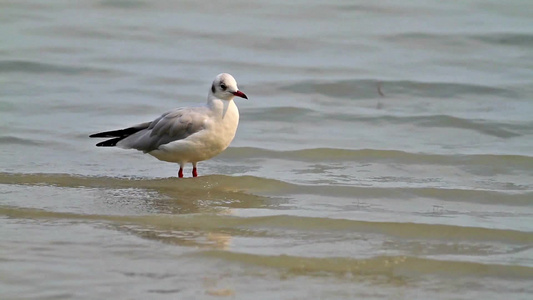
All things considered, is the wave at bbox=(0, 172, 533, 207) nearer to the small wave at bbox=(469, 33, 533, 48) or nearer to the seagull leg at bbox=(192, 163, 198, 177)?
the seagull leg at bbox=(192, 163, 198, 177)

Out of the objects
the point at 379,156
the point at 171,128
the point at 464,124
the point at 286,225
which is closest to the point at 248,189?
the point at 171,128

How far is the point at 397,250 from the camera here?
250 inches

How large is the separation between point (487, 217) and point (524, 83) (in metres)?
5.40

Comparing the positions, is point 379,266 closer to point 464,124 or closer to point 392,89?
point 464,124

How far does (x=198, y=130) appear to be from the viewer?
8531 millimetres

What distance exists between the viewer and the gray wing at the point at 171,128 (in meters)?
8.56

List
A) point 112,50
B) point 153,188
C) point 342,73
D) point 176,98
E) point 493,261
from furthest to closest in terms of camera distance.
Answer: point 112,50, point 342,73, point 176,98, point 153,188, point 493,261

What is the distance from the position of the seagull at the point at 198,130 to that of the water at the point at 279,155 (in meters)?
0.26

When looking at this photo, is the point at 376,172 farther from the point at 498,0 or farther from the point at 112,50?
the point at 498,0

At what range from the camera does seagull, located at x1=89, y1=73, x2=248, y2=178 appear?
8.52 metres

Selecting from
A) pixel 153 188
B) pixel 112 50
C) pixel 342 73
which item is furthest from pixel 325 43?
pixel 153 188

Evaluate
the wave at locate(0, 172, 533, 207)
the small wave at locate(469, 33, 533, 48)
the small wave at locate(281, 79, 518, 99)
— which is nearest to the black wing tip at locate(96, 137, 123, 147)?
the wave at locate(0, 172, 533, 207)

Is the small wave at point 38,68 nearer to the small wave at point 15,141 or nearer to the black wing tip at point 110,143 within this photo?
the small wave at point 15,141

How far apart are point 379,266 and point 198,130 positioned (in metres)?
3.02
